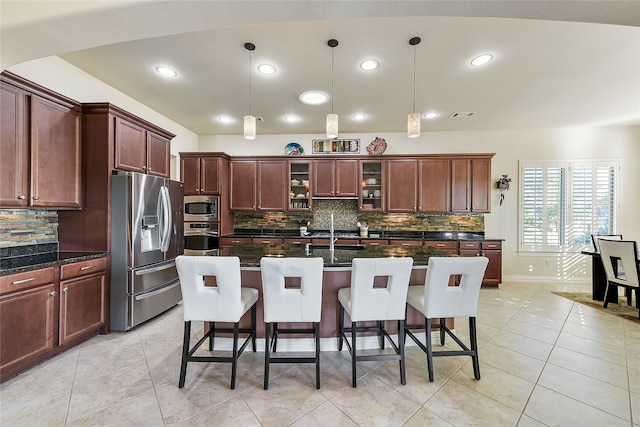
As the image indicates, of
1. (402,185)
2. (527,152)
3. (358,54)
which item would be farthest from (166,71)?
(527,152)

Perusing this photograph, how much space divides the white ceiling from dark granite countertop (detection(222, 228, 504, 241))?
204 cm

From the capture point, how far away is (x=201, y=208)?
4.53 m

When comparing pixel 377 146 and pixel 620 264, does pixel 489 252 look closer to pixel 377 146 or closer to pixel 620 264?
pixel 620 264

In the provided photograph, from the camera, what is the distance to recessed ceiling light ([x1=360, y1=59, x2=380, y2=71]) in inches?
105

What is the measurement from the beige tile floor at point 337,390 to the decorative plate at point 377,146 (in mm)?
3526

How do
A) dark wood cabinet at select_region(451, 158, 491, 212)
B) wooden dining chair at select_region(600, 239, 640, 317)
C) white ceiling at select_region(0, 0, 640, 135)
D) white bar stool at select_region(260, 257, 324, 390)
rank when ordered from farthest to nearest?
dark wood cabinet at select_region(451, 158, 491, 212), wooden dining chair at select_region(600, 239, 640, 317), white bar stool at select_region(260, 257, 324, 390), white ceiling at select_region(0, 0, 640, 135)

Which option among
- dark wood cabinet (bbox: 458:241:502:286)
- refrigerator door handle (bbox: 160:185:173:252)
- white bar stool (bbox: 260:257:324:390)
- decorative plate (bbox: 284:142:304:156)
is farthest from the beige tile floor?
decorative plate (bbox: 284:142:304:156)

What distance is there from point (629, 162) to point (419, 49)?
5.18m

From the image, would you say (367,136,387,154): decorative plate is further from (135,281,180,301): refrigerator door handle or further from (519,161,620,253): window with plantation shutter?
(135,281,180,301): refrigerator door handle

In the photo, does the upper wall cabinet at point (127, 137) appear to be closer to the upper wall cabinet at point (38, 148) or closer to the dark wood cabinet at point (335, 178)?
the upper wall cabinet at point (38, 148)

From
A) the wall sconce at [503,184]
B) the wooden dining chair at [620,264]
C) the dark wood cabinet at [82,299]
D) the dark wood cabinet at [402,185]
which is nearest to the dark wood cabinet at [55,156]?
the dark wood cabinet at [82,299]

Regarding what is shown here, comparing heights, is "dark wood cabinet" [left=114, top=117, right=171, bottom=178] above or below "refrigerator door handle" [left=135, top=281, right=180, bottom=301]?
above

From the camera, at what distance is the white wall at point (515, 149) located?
15.3ft

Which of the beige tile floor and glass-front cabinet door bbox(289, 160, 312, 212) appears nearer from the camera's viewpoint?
the beige tile floor
